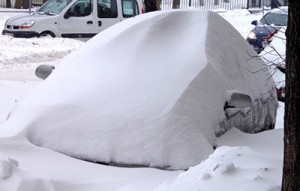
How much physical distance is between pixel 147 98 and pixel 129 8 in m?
16.4

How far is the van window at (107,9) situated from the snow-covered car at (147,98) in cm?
1424

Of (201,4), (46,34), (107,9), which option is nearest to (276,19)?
(107,9)

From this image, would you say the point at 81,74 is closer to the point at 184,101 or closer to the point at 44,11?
the point at 184,101

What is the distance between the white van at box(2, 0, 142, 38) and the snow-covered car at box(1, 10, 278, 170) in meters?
13.5

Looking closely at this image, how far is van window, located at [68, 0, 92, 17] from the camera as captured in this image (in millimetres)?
19047

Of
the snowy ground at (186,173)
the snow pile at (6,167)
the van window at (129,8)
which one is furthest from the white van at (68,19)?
the snow pile at (6,167)

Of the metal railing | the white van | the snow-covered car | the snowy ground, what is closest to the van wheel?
the white van

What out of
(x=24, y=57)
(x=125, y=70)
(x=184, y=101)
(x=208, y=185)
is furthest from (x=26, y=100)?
(x=24, y=57)

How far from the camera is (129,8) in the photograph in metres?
20.8

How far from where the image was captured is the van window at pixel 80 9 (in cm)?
1905

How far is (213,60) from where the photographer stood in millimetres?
5191

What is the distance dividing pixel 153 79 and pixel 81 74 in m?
0.66

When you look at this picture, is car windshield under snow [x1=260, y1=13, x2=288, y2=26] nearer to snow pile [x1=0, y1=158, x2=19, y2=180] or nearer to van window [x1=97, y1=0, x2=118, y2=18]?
van window [x1=97, y1=0, x2=118, y2=18]

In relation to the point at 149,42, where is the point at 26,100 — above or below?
below
